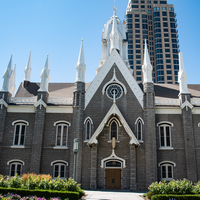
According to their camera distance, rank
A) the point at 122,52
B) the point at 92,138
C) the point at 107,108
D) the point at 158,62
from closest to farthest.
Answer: the point at 92,138, the point at 107,108, the point at 122,52, the point at 158,62

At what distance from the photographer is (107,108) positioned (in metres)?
25.5

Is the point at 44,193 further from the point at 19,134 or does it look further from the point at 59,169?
the point at 19,134

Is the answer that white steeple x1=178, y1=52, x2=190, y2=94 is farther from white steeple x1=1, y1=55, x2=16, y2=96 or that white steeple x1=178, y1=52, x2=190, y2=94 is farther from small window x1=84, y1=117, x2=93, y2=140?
white steeple x1=1, y1=55, x2=16, y2=96

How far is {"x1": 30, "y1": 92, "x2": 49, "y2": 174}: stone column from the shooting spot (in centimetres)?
2362

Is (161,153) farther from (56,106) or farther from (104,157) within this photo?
(56,106)

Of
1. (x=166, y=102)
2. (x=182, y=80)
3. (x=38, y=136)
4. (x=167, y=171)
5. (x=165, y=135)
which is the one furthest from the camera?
(x=182, y=80)

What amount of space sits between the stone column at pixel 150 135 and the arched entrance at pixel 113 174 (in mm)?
2852

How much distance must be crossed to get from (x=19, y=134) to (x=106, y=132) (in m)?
9.42

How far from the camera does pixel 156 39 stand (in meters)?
92.2

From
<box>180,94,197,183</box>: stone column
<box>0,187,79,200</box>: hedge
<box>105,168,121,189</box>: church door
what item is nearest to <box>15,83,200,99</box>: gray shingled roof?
<box>180,94,197,183</box>: stone column

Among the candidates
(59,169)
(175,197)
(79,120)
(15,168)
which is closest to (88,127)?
(79,120)

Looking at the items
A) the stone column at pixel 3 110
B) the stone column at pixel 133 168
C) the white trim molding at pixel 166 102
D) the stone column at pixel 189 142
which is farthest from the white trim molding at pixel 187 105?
the stone column at pixel 3 110

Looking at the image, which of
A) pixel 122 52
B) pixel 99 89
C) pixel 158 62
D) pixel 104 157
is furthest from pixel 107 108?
pixel 158 62

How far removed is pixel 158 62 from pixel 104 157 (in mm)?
72569
